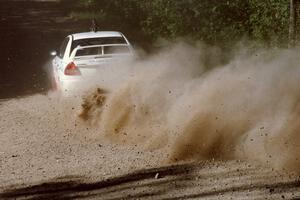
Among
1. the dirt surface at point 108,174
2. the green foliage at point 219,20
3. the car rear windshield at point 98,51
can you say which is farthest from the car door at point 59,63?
the green foliage at point 219,20

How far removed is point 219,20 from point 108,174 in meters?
10.7

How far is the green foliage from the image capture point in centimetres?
1631

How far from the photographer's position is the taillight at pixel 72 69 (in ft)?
41.7

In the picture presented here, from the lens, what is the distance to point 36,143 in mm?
11000

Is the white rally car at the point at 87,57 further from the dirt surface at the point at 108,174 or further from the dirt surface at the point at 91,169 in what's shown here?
the dirt surface at the point at 108,174

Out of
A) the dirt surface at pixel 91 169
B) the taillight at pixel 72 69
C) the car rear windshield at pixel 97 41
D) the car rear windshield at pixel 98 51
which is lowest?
the dirt surface at pixel 91 169

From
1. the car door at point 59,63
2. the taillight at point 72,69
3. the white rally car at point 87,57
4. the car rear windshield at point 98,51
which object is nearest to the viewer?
the white rally car at point 87,57

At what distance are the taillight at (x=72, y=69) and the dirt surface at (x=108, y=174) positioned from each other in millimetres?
1405

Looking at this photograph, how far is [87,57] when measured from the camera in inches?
505

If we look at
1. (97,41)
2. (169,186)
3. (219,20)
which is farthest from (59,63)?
Answer: (169,186)

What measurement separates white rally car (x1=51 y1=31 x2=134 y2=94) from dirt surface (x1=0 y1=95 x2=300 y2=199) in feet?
4.31

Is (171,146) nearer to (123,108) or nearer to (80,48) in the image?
(123,108)

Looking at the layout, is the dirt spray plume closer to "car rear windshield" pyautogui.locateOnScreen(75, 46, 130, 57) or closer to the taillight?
the taillight

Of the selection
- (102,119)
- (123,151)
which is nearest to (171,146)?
(123,151)
